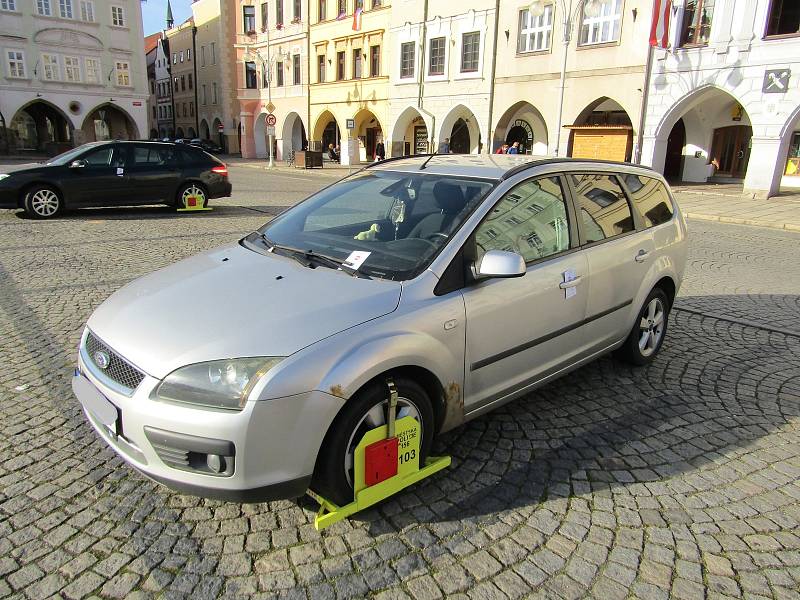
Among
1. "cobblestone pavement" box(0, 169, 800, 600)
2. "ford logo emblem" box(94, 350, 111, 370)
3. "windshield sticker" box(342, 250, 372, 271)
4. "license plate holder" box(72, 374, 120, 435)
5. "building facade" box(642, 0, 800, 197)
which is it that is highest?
"building facade" box(642, 0, 800, 197)

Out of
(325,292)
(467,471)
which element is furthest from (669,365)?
(325,292)

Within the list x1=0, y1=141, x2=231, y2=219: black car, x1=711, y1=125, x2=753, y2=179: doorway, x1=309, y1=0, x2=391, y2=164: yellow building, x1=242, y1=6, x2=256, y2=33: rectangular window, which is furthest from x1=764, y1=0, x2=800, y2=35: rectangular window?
x1=242, y1=6, x2=256, y2=33: rectangular window

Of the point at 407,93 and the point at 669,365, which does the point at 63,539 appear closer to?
the point at 669,365

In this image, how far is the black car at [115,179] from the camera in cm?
1143

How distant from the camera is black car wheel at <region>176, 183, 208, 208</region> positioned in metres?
13.1

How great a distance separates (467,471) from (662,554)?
103 centimetres

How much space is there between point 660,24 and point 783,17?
4.05 meters

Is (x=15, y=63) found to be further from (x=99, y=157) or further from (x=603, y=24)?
(x=603, y=24)

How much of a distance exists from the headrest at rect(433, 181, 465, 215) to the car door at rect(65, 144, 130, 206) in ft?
34.1

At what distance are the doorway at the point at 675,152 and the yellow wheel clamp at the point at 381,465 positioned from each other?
91.2ft

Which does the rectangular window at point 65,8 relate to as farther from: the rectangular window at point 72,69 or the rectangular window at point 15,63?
the rectangular window at point 15,63

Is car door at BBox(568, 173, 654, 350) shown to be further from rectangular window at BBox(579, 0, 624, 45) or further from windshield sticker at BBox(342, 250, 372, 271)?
rectangular window at BBox(579, 0, 624, 45)

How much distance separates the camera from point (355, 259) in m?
3.27

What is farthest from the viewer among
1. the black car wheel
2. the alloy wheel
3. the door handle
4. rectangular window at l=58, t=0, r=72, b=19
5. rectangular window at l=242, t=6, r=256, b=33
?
rectangular window at l=242, t=6, r=256, b=33
